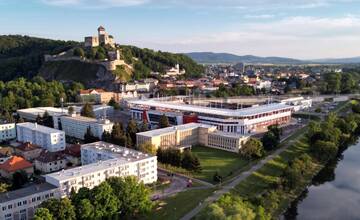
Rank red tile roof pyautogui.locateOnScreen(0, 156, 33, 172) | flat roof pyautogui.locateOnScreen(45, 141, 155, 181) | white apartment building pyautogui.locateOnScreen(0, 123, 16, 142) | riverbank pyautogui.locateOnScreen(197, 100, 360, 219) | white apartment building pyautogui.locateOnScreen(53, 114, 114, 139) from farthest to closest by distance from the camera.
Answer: white apartment building pyautogui.locateOnScreen(0, 123, 16, 142)
white apartment building pyautogui.locateOnScreen(53, 114, 114, 139)
red tile roof pyautogui.locateOnScreen(0, 156, 33, 172)
flat roof pyautogui.locateOnScreen(45, 141, 155, 181)
riverbank pyautogui.locateOnScreen(197, 100, 360, 219)

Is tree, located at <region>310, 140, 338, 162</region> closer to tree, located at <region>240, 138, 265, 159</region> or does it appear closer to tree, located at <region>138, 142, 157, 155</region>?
tree, located at <region>240, 138, 265, 159</region>

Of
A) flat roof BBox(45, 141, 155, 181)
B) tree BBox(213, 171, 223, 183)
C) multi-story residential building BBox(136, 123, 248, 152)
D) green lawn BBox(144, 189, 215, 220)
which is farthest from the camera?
multi-story residential building BBox(136, 123, 248, 152)

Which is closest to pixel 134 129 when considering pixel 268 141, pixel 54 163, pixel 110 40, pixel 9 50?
pixel 54 163

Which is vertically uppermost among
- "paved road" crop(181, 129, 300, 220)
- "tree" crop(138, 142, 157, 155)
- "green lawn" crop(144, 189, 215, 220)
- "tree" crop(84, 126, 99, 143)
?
"tree" crop(138, 142, 157, 155)

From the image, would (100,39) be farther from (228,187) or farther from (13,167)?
(228,187)

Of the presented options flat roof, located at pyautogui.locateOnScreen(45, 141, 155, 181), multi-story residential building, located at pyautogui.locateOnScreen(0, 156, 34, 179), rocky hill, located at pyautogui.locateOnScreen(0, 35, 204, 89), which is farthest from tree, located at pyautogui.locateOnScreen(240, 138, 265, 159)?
rocky hill, located at pyautogui.locateOnScreen(0, 35, 204, 89)

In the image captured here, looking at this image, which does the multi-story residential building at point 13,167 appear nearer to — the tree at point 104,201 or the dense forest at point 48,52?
the tree at point 104,201

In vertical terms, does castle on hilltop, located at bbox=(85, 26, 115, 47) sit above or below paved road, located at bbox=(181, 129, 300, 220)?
above
